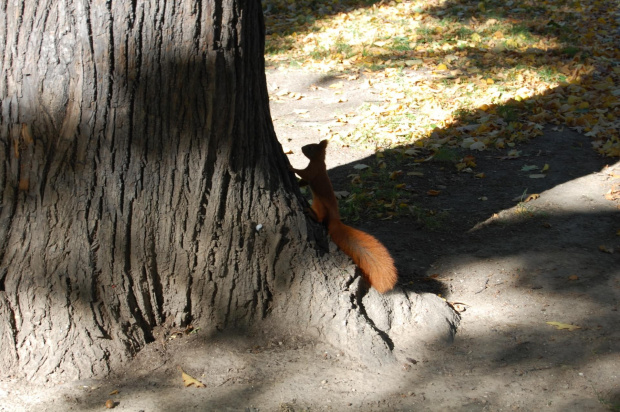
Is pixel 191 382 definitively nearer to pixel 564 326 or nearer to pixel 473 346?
pixel 473 346

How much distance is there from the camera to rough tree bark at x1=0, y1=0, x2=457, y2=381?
257cm

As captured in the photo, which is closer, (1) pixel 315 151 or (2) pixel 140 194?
(2) pixel 140 194

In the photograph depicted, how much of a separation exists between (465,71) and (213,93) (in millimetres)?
5608

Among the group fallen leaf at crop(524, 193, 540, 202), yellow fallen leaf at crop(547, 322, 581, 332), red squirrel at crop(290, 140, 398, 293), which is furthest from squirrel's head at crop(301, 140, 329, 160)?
yellow fallen leaf at crop(547, 322, 581, 332)

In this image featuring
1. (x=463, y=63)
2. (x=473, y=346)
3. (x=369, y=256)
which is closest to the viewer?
(x=473, y=346)

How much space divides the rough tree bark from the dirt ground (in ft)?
0.45

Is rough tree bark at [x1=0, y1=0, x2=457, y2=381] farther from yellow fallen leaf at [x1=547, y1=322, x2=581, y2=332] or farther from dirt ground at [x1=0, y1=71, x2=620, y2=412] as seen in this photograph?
yellow fallen leaf at [x1=547, y1=322, x2=581, y2=332]

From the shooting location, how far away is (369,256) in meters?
3.25

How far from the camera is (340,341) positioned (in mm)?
3008

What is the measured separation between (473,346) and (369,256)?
699 mm

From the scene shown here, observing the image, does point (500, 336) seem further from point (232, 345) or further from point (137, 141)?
point (137, 141)

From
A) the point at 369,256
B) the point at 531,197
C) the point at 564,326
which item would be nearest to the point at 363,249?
the point at 369,256

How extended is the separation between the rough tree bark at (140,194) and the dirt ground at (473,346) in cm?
14

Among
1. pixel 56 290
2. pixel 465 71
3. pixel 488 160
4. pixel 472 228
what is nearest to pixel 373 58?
pixel 465 71
